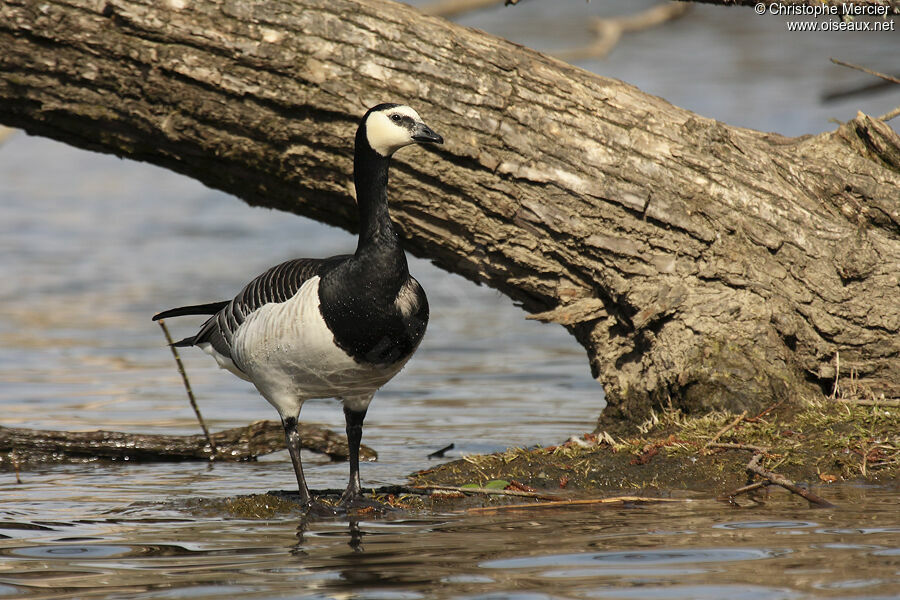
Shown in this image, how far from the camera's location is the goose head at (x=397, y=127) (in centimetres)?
547

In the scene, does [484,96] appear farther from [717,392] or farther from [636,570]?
[636,570]

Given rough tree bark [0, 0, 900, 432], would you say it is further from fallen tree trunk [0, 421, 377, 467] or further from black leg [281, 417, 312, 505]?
fallen tree trunk [0, 421, 377, 467]

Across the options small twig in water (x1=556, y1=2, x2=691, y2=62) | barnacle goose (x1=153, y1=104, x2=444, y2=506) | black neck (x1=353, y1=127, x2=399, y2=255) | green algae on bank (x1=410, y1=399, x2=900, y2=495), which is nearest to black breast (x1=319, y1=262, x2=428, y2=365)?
barnacle goose (x1=153, y1=104, x2=444, y2=506)

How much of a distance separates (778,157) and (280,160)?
2.95m

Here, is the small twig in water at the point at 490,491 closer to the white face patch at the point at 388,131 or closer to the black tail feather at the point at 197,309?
the white face patch at the point at 388,131

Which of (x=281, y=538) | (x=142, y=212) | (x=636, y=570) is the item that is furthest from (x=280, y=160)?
(x=142, y=212)

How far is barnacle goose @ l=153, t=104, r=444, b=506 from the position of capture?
536 cm

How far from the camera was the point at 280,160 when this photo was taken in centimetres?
644

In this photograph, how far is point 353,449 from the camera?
231 inches

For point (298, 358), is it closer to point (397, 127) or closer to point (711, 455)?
point (397, 127)

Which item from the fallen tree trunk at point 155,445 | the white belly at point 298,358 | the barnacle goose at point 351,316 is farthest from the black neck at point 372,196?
the fallen tree trunk at point 155,445

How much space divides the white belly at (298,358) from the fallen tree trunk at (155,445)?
3.82 feet

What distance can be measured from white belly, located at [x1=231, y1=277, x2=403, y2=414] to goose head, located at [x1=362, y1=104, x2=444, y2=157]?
31.7 inches

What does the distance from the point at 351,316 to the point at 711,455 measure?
78.7 inches
